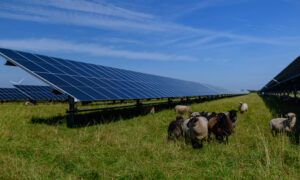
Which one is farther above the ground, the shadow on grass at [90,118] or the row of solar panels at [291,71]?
the row of solar panels at [291,71]

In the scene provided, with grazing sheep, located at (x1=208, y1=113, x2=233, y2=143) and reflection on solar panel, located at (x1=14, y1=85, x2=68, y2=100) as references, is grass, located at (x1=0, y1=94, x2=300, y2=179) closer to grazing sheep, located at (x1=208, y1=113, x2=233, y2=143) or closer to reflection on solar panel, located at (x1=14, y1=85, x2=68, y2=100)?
grazing sheep, located at (x1=208, y1=113, x2=233, y2=143)

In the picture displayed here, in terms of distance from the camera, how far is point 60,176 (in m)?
4.32

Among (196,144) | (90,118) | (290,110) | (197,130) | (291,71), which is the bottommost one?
(196,144)

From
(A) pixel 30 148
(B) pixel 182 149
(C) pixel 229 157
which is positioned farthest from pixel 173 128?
(A) pixel 30 148

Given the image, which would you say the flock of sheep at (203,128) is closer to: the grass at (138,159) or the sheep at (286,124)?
the sheep at (286,124)

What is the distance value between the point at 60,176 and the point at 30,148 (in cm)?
266

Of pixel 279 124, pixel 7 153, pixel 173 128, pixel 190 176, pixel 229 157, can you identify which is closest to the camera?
pixel 190 176

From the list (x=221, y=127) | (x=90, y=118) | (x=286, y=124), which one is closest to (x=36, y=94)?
(x=90, y=118)

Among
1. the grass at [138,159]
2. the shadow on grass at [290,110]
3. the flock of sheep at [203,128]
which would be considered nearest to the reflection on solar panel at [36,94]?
the grass at [138,159]

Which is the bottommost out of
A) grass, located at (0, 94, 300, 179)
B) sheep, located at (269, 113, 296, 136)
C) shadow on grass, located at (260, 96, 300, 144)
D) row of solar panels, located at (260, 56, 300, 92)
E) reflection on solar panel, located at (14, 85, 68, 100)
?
grass, located at (0, 94, 300, 179)

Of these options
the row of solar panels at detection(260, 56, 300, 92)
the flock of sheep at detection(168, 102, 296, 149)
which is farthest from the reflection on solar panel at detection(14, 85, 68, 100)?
the row of solar panels at detection(260, 56, 300, 92)

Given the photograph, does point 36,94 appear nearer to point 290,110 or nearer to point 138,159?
point 138,159

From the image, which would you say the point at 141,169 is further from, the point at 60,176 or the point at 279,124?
the point at 279,124

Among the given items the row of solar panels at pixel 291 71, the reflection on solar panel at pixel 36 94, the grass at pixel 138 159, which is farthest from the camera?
the reflection on solar panel at pixel 36 94
